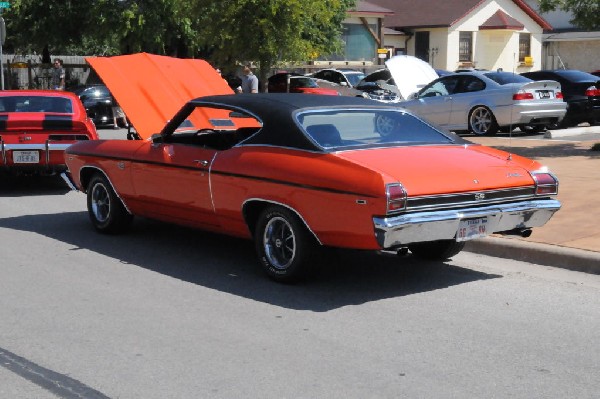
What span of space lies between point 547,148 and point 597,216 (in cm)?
730

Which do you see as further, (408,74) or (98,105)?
(98,105)

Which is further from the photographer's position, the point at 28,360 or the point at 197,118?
the point at 197,118

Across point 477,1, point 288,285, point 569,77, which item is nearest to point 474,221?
point 288,285

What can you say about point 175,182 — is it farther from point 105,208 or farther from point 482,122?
point 482,122

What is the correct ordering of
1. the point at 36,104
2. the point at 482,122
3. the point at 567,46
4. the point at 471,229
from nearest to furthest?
the point at 471,229 → the point at 36,104 → the point at 482,122 → the point at 567,46

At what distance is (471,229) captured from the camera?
291 inches

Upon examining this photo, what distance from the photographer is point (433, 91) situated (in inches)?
850

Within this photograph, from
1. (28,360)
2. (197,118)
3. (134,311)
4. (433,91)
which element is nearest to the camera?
(28,360)

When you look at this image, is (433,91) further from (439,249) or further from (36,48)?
(36,48)

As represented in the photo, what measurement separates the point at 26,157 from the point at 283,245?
6.35 m

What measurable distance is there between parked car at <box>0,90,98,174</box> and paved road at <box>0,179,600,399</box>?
3.57 m

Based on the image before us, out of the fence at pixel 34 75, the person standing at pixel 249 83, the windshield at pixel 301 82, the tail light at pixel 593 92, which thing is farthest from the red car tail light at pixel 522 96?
the fence at pixel 34 75

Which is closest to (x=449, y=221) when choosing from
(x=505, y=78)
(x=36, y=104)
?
(x=36, y=104)

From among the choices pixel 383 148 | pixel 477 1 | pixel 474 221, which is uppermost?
pixel 477 1
